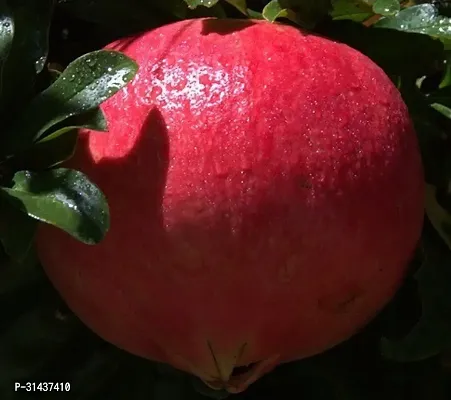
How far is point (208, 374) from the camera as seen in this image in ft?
1.87

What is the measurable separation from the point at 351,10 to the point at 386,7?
0.05 metres

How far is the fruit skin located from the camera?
1.68 feet

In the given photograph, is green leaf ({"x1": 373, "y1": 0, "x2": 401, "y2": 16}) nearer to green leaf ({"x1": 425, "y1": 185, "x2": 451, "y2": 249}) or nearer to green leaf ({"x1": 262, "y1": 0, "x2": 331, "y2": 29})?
green leaf ({"x1": 262, "y1": 0, "x2": 331, "y2": 29})

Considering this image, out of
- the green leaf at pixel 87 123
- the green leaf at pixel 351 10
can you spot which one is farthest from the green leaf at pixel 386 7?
the green leaf at pixel 87 123

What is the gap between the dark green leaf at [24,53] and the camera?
0.59 metres

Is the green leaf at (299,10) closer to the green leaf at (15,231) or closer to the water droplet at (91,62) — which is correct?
the water droplet at (91,62)

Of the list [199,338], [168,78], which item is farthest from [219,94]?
[199,338]

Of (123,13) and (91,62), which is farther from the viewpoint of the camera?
(123,13)

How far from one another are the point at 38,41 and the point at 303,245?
0.27 meters

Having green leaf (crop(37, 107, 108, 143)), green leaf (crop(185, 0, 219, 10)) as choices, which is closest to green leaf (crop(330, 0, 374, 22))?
green leaf (crop(185, 0, 219, 10))

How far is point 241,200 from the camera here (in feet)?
1.67

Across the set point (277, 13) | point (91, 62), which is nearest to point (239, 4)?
point (277, 13)

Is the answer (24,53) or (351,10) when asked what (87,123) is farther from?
(351,10)

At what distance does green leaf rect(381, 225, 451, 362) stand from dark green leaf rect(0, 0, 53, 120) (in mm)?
340
